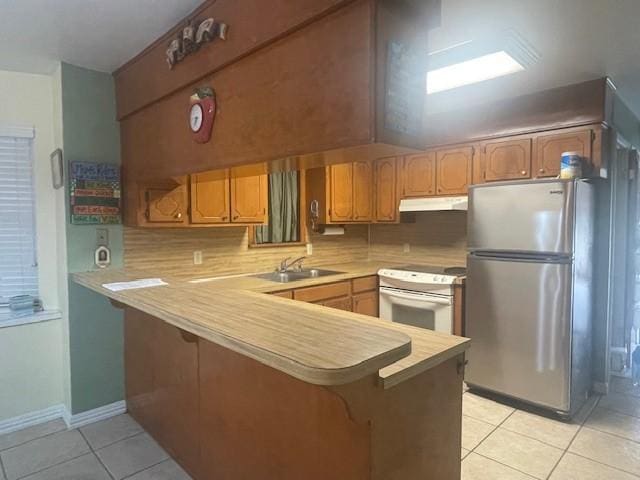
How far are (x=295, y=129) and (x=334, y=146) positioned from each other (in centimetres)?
21

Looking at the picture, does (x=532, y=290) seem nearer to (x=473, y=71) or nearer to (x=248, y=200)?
(x=473, y=71)

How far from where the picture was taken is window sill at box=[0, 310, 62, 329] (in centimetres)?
262

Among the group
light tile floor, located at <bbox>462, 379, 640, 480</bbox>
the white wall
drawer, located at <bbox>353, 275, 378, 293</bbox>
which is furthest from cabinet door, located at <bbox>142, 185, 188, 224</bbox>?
light tile floor, located at <bbox>462, 379, 640, 480</bbox>

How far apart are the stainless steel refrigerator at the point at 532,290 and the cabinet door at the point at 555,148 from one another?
0.27 metres

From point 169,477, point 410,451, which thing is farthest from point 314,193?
point 410,451

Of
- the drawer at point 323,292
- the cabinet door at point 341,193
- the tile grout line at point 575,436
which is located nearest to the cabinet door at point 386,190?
the cabinet door at point 341,193

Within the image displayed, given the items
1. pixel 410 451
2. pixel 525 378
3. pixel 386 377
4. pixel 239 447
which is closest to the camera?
pixel 386 377

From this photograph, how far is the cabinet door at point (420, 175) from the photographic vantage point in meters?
3.80

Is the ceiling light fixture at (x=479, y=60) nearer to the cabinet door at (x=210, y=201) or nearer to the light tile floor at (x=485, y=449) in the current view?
the cabinet door at (x=210, y=201)

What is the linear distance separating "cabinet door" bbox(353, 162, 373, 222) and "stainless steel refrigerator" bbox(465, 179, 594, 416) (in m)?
1.33

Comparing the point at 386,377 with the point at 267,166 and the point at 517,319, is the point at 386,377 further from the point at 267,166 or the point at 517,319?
the point at 517,319

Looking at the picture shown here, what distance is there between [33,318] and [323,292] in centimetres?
211

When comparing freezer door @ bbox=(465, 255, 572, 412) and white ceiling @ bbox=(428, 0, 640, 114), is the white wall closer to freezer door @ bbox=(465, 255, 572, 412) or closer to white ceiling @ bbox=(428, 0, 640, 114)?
white ceiling @ bbox=(428, 0, 640, 114)

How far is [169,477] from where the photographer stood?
2.19 m
